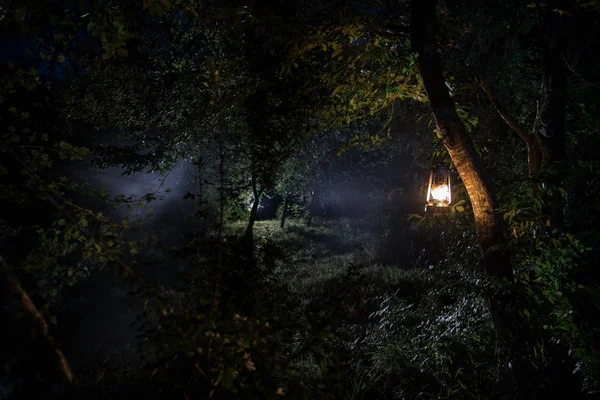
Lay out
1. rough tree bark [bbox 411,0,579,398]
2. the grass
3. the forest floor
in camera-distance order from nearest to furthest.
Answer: the forest floor
the grass
rough tree bark [bbox 411,0,579,398]

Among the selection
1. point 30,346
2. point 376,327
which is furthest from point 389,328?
point 30,346

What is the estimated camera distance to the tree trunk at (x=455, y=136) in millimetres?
3895

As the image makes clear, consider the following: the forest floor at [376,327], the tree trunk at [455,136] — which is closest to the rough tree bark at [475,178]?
the tree trunk at [455,136]

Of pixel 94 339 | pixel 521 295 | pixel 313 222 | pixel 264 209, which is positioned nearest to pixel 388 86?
pixel 521 295

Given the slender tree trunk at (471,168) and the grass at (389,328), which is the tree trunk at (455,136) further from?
the grass at (389,328)

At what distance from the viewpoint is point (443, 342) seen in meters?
4.63

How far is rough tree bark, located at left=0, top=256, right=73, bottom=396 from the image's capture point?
6.68ft

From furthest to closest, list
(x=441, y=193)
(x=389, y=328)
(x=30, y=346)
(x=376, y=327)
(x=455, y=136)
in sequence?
1. (x=376, y=327)
2. (x=389, y=328)
3. (x=441, y=193)
4. (x=455, y=136)
5. (x=30, y=346)

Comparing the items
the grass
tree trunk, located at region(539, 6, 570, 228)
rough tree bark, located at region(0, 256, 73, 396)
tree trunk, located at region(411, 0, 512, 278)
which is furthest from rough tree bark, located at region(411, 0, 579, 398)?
rough tree bark, located at region(0, 256, 73, 396)

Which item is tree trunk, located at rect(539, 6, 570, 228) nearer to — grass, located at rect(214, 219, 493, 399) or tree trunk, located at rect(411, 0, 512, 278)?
tree trunk, located at rect(411, 0, 512, 278)

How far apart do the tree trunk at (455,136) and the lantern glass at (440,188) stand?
571mm

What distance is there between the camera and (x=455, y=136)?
12.9 feet

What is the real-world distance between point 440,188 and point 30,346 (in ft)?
15.0

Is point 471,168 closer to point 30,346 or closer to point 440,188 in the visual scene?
point 440,188
